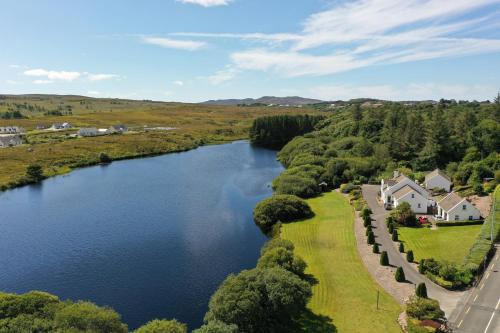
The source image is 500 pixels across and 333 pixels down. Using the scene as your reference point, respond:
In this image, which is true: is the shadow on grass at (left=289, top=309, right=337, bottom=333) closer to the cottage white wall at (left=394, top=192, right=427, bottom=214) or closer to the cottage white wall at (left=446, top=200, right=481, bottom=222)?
the cottage white wall at (left=446, top=200, right=481, bottom=222)

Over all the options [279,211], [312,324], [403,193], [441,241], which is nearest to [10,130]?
[279,211]

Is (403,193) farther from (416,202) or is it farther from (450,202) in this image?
(450,202)

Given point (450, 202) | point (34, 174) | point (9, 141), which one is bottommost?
point (34, 174)

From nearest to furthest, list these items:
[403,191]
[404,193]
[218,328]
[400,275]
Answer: [218,328] → [400,275] → [404,193] → [403,191]

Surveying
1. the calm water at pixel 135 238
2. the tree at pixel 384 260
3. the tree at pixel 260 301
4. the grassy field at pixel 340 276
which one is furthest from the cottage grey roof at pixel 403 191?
the tree at pixel 260 301

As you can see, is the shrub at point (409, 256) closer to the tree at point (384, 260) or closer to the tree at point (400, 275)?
the tree at point (384, 260)
